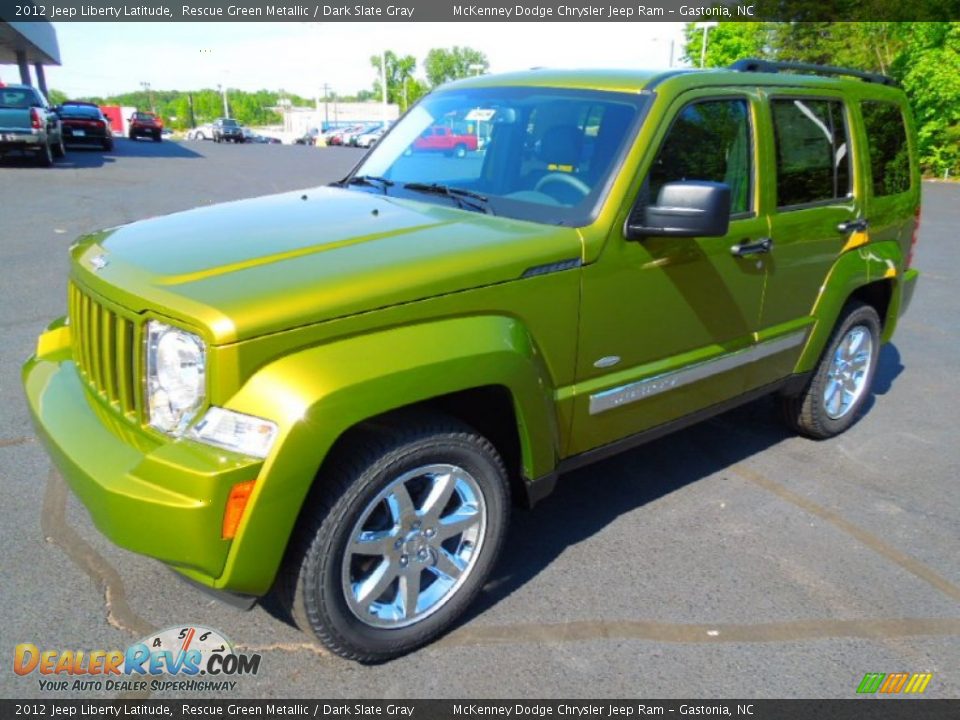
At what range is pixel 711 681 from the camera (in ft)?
8.99

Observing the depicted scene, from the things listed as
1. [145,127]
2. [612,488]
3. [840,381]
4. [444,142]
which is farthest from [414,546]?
[145,127]

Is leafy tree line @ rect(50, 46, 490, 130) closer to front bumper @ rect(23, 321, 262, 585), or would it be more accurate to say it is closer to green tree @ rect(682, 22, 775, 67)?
green tree @ rect(682, 22, 775, 67)

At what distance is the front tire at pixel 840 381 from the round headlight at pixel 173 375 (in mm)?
3442

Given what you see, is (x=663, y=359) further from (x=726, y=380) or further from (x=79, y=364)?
(x=79, y=364)

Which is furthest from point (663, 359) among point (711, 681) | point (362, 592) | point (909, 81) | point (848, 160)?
point (909, 81)

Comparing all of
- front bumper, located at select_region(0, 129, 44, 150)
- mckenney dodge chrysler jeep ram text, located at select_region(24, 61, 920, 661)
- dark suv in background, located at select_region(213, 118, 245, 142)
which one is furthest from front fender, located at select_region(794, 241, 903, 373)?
dark suv in background, located at select_region(213, 118, 245, 142)

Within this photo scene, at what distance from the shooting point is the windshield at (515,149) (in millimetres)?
3250

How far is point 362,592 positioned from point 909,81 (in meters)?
26.2

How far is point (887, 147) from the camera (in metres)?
4.76

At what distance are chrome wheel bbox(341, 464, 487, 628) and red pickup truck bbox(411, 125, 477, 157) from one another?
5.89 feet

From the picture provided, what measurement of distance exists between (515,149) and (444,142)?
527 millimetres

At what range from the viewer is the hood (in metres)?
2.37

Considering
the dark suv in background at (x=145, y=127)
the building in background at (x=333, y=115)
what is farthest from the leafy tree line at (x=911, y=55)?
the building in background at (x=333, y=115)

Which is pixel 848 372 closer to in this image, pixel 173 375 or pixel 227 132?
pixel 173 375
